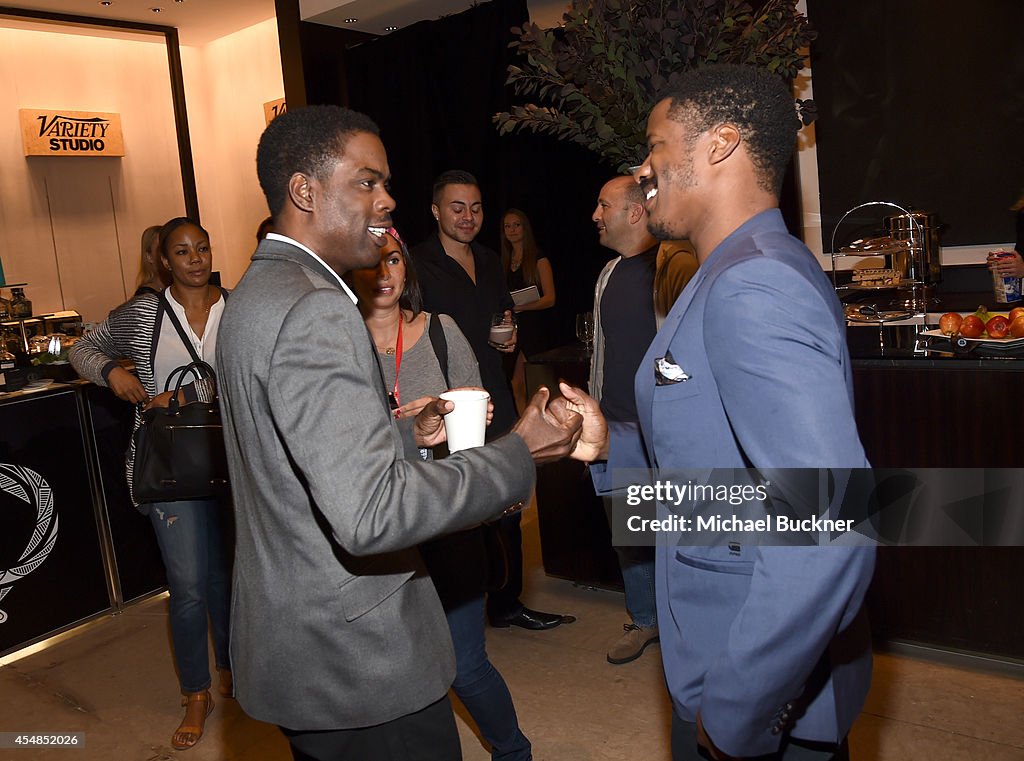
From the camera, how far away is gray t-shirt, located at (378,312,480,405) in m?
2.67

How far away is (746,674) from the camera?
1.17m

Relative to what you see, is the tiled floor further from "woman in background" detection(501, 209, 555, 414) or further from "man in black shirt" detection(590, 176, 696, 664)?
"woman in background" detection(501, 209, 555, 414)

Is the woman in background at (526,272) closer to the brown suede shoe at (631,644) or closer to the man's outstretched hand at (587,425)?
the brown suede shoe at (631,644)

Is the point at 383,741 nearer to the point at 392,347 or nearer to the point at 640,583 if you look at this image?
the point at 392,347

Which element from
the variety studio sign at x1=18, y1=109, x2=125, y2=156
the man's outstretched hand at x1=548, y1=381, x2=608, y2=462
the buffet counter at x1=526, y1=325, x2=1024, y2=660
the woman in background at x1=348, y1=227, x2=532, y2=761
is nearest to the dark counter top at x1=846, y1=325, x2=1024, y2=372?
the buffet counter at x1=526, y1=325, x2=1024, y2=660

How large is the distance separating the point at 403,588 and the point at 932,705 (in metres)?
2.30

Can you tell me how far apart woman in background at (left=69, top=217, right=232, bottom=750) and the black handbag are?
157 millimetres

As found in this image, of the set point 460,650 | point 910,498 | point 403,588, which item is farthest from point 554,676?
point 403,588

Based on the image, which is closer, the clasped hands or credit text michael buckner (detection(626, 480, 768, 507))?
credit text michael buckner (detection(626, 480, 768, 507))

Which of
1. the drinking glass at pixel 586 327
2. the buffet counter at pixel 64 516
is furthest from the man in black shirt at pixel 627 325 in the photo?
the buffet counter at pixel 64 516

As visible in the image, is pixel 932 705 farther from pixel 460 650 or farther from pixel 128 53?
pixel 128 53

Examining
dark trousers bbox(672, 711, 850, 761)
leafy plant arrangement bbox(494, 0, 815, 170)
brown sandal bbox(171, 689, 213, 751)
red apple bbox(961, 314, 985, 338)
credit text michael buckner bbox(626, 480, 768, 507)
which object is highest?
leafy plant arrangement bbox(494, 0, 815, 170)
